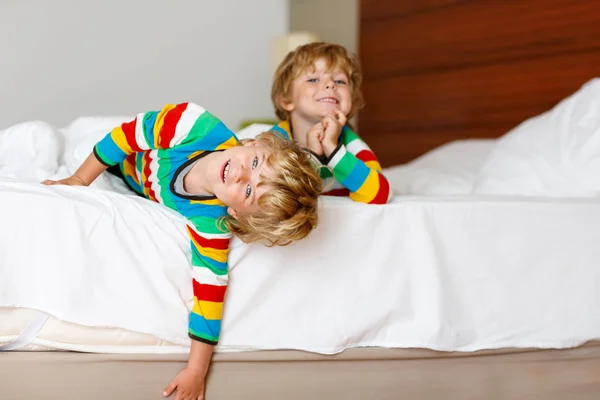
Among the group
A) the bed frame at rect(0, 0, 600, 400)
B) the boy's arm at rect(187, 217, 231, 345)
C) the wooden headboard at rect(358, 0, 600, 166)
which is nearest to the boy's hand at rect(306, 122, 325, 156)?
the boy's arm at rect(187, 217, 231, 345)

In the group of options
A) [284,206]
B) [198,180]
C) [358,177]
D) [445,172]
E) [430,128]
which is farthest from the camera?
[430,128]

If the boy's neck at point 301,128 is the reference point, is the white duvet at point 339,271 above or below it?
below

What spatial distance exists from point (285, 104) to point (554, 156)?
68 centimetres

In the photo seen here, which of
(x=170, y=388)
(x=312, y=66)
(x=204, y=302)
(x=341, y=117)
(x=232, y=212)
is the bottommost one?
(x=170, y=388)

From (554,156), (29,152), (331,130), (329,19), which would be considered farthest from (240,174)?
(329,19)

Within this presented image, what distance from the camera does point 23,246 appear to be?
107cm

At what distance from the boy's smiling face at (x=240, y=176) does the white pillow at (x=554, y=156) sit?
69 cm

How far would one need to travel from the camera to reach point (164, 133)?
128cm

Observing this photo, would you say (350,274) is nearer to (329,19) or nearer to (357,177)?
(357,177)

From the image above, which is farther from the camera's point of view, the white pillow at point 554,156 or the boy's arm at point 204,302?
the white pillow at point 554,156

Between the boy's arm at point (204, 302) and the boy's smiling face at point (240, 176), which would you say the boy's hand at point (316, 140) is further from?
the boy's arm at point (204, 302)

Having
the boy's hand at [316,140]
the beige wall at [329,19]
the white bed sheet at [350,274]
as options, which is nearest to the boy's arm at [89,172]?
the white bed sheet at [350,274]

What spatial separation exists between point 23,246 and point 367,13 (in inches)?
86.3

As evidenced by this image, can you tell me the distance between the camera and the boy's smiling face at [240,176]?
3.71 ft
